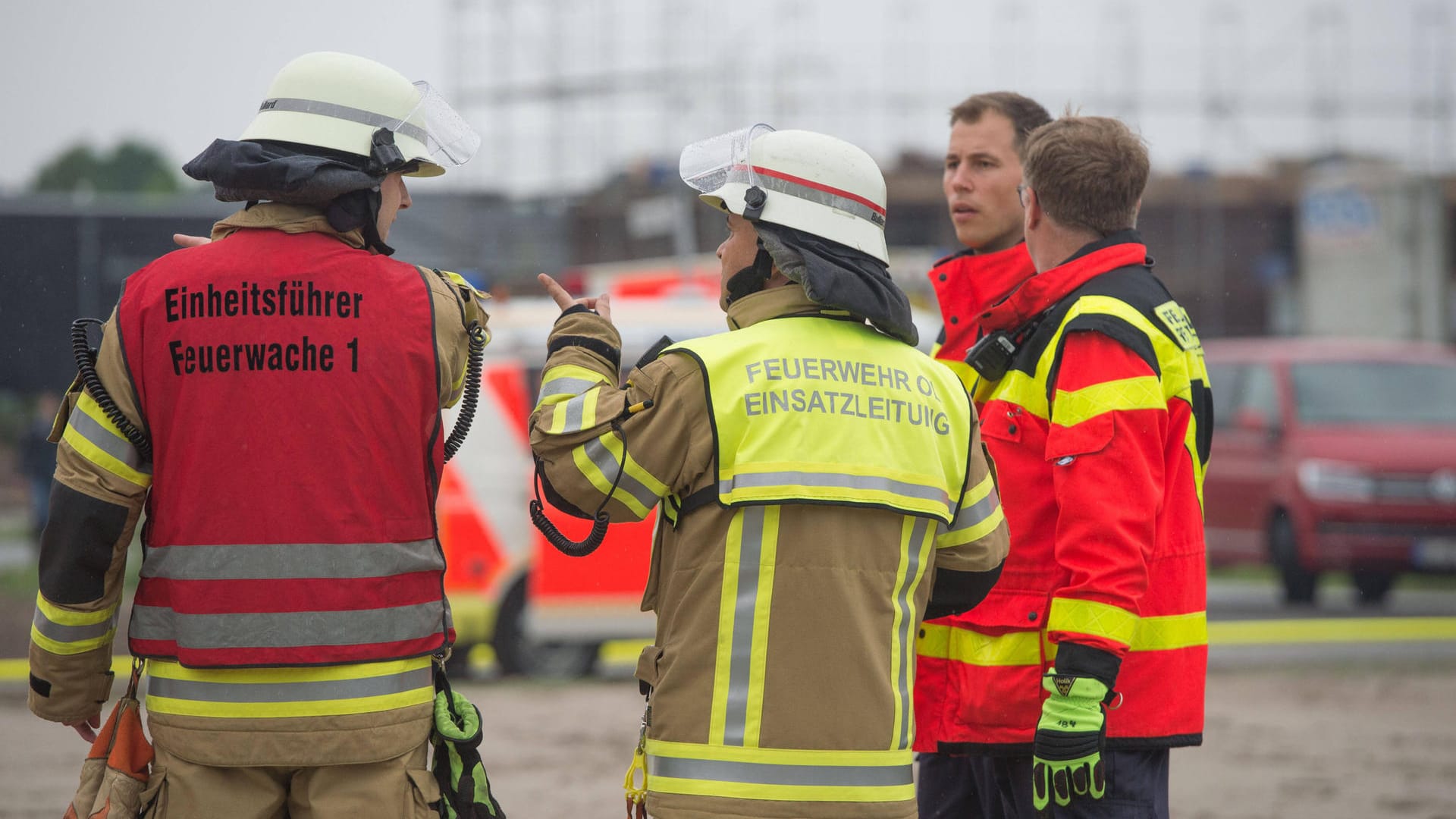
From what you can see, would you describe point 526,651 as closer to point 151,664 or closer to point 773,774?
point 151,664

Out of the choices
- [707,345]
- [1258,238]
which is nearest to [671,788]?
[707,345]

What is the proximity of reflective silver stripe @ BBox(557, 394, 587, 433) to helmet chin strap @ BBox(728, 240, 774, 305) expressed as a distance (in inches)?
14.9

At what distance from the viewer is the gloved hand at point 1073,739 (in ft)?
8.93

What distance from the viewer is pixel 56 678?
2646 mm

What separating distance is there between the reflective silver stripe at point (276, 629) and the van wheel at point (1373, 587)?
9634mm

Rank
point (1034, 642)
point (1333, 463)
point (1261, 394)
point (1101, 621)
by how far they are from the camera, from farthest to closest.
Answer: point (1261, 394) < point (1333, 463) < point (1034, 642) < point (1101, 621)

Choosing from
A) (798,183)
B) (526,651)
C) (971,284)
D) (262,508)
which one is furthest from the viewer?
(526,651)

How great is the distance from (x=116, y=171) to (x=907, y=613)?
26.7 meters

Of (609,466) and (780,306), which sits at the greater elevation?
(780,306)

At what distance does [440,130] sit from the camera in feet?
9.42

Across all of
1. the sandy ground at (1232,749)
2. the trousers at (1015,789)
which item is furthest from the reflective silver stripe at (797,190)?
the sandy ground at (1232,749)

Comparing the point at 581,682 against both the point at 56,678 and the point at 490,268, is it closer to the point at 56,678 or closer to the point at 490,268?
the point at 490,268

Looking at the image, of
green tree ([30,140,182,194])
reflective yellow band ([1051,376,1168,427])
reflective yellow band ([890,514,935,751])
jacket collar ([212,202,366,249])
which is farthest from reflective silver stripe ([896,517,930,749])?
green tree ([30,140,182,194])

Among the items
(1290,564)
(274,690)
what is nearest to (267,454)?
(274,690)
